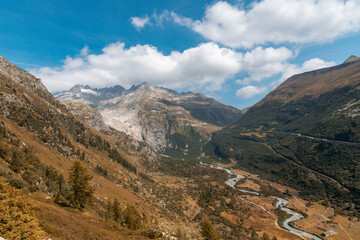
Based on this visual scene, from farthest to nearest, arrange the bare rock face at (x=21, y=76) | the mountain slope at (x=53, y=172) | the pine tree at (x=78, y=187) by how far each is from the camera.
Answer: the bare rock face at (x=21, y=76)
the pine tree at (x=78, y=187)
the mountain slope at (x=53, y=172)

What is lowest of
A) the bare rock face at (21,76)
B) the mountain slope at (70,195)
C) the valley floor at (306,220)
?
the valley floor at (306,220)

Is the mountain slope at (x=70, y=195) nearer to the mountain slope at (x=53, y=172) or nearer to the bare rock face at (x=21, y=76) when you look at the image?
the mountain slope at (x=53, y=172)

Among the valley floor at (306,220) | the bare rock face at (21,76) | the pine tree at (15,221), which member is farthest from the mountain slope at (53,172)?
the valley floor at (306,220)

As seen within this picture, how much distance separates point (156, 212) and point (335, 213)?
134 meters

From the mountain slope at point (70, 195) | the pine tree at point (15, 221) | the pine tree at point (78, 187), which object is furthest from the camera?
the pine tree at point (78, 187)

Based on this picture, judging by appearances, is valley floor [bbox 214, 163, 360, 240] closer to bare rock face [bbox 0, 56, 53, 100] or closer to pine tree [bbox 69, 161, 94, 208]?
pine tree [bbox 69, 161, 94, 208]

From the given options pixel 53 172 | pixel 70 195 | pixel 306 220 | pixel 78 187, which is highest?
pixel 78 187

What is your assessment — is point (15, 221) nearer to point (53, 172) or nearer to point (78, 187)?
point (78, 187)

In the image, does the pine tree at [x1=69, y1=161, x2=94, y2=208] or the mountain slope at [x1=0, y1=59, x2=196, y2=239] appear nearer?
the mountain slope at [x1=0, y1=59, x2=196, y2=239]

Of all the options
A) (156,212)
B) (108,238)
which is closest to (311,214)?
(156,212)

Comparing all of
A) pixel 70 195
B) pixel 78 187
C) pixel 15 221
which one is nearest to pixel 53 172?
pixel 70 195

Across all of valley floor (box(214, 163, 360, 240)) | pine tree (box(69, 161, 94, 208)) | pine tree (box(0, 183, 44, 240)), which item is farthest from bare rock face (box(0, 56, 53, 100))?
valley floor (box(214, 163, 360, 240))

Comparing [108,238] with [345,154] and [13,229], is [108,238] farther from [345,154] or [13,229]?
[345,154]

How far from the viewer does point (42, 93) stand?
184500 millimetres
